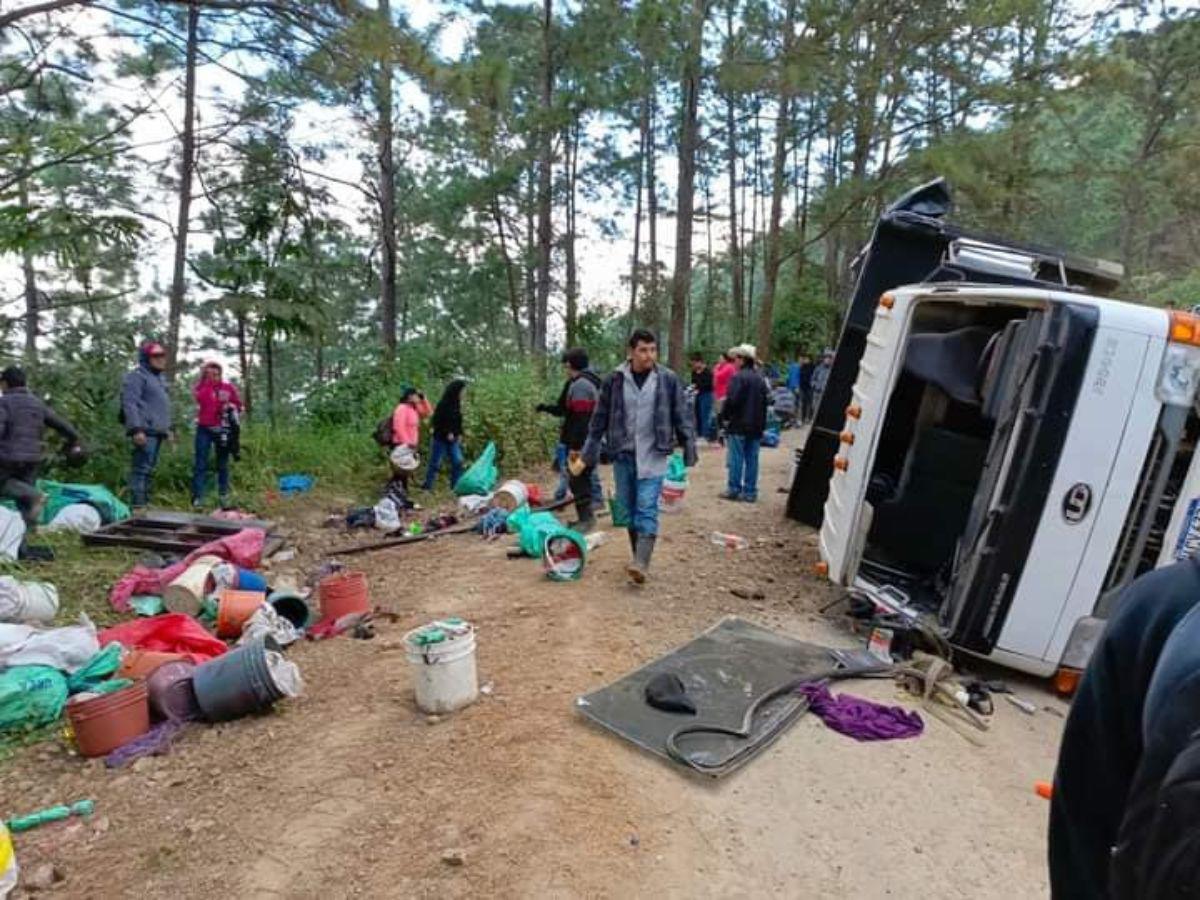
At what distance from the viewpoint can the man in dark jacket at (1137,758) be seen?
25.8 inches

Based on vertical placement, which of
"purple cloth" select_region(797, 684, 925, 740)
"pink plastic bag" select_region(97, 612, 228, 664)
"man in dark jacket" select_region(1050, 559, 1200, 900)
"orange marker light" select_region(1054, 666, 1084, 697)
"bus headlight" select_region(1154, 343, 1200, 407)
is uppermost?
"bus headlight" select_region(1154, 343, 1200, 407)

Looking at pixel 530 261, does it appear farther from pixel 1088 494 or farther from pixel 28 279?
pixel 1088 494

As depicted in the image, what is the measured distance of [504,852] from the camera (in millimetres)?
2441

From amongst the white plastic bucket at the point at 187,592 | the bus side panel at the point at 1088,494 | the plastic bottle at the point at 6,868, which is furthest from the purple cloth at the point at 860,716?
the white plastic bucket at the point at 187,592

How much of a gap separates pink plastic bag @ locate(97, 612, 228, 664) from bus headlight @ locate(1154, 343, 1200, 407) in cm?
560

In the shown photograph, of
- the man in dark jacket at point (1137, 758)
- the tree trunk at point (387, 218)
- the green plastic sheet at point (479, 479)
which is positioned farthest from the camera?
the tree trunk at point (387, 218)

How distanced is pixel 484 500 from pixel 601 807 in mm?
5600

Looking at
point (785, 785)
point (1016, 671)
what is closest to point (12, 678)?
point (785, 785)

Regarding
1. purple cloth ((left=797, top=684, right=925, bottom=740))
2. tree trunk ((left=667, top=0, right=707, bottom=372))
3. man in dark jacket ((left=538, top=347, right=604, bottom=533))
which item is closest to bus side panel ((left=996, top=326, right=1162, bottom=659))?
purple cloth ((left=797, top=684, right=925, bottom=740))

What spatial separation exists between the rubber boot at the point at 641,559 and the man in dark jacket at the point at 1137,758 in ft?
13.8

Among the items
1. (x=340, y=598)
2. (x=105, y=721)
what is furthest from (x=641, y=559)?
(x=105, y=721)

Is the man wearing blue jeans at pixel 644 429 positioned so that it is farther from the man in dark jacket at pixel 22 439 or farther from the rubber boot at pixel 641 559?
the man in dark jacket at pixel 22 439

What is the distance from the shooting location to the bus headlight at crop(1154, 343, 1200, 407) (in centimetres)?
373

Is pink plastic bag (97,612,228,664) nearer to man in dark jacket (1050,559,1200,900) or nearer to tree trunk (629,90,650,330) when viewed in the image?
man in dark jacket (1050,559,1200,900)
